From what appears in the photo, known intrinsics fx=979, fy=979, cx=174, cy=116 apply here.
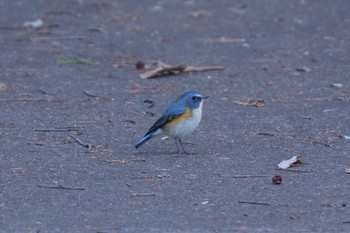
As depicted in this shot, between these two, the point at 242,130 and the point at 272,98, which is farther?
the point at 272,98

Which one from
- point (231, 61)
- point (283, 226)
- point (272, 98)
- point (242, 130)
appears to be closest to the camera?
point (283, 226)

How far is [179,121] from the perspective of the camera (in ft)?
25.9

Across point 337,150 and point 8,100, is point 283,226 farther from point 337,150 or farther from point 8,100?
point 8,100

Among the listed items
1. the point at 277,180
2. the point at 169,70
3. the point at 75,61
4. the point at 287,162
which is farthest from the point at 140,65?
the point at 277,180

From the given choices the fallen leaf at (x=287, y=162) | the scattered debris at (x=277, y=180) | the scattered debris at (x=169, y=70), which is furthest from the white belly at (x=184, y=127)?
the scattered debris at (x=169, y=70)

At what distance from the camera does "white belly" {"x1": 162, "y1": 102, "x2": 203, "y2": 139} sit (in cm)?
788

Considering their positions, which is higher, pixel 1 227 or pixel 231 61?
pixel 1 227

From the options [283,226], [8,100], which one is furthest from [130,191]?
[8,100]

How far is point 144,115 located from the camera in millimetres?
9250

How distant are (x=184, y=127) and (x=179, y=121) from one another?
6 cm

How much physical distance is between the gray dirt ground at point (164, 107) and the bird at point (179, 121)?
19 cm

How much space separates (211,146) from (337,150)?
1044 millimetres

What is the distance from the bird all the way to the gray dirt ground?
190mm

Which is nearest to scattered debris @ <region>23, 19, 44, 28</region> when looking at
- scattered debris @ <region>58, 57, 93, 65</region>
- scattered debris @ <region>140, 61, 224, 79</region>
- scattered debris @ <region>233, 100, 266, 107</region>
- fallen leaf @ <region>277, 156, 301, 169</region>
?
scattered debris @ <region>58, 57, 93, 65</region>
